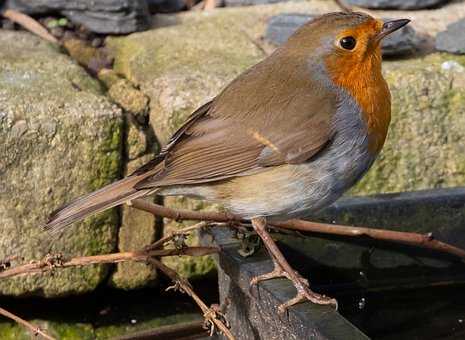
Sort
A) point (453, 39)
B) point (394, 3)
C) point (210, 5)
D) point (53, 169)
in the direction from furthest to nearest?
1. point (210, 5)
2. point (394, 3)
3. point (453, 39)
4. point (53, 169)

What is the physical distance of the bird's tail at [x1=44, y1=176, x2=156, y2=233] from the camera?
298cm

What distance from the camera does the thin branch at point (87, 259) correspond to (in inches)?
109

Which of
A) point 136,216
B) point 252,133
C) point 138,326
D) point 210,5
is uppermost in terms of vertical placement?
point 252,133

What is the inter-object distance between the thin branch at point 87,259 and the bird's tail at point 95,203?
13 cm

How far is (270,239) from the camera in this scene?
299 cm

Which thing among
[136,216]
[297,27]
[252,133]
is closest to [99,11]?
[297,27]

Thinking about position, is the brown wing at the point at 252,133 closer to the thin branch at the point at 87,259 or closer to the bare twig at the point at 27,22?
the thin branch at the point at 87,259

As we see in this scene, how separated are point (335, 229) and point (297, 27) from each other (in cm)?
138

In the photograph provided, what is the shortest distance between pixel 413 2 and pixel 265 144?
193 centimetres

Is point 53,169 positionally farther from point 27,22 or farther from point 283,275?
point 27,22

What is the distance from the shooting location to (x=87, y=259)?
113 inches

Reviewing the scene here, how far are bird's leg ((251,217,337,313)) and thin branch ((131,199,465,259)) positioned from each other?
157 mm

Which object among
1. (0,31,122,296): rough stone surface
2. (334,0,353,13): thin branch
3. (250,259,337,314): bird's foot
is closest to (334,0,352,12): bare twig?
(334,0,353,13): thin branch

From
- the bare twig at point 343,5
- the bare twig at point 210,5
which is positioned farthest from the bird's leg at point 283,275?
the bare twig at point 210,5
